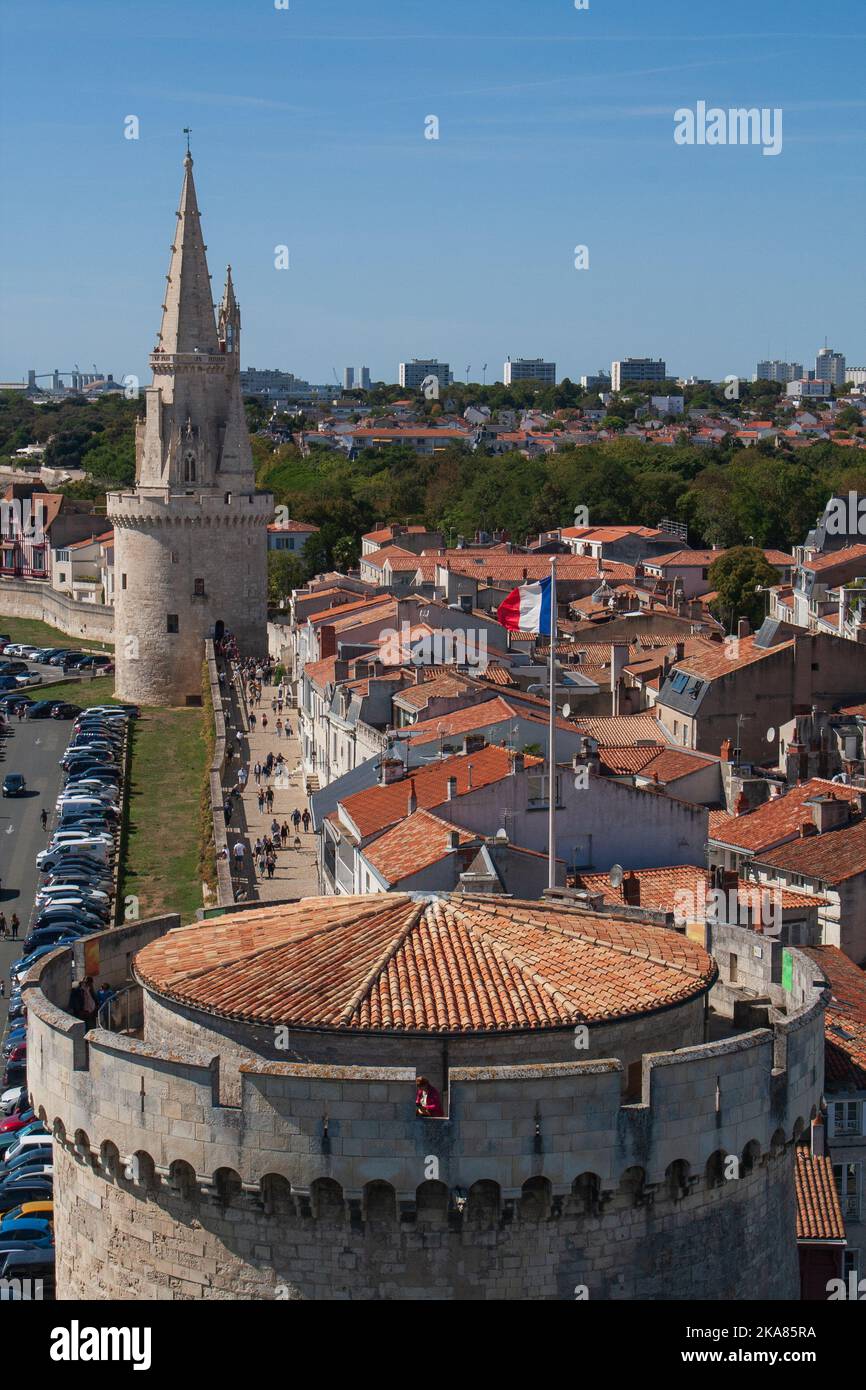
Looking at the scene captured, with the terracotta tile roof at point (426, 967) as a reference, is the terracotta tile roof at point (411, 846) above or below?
below

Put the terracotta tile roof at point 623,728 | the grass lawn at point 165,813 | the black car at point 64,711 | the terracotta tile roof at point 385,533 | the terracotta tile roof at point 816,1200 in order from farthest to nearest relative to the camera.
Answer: the terracotta tile roof at point 385,533 < the black car at point 64,711 < the terracotta tile roof at point 623,728 < the grass lawn at point 165,813 < the terracotta tile roof at point 816,1200

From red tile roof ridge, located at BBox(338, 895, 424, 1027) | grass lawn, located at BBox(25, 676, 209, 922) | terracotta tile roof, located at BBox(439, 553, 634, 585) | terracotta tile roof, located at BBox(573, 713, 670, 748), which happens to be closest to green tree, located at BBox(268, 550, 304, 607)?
terracotta tile roof, located at BBox(439, 553, 634, 585)

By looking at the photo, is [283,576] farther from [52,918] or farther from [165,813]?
[52,918]

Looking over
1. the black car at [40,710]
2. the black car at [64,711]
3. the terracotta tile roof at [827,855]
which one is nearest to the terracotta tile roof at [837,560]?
the black car at [64,711]

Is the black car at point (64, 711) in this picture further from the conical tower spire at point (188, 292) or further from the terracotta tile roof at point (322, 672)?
the terracotta tile roof at point (322, 672)

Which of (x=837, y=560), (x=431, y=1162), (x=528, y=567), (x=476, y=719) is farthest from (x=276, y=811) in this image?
(x=431, y=1162)

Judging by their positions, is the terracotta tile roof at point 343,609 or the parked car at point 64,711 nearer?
the terracotta tile roof at point 343,609
